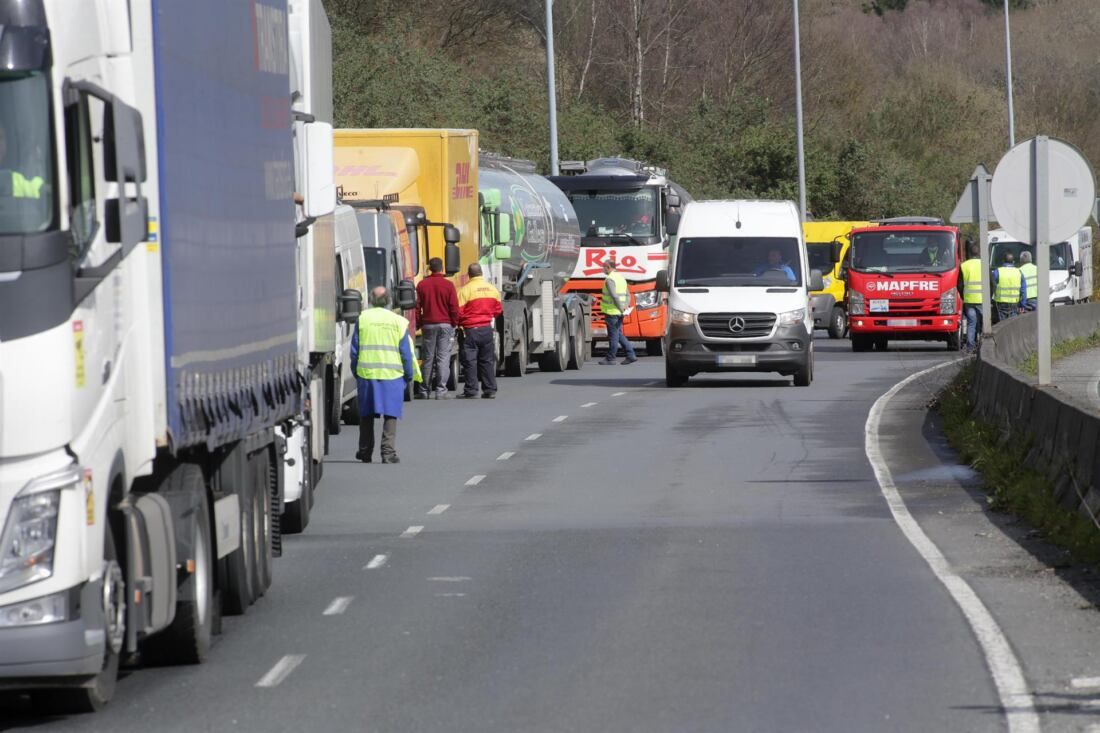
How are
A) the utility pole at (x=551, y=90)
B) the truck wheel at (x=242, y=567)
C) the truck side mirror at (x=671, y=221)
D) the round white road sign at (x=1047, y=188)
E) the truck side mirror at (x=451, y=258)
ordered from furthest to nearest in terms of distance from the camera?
the utility pole at (x=551, y=90) < the truck side mirror at (x=671, y=221) < the truck side mirror at (x=451, y=258) < the round white road sign at (x=1047, y=188) < the truck wheel at (x=242, y=567)

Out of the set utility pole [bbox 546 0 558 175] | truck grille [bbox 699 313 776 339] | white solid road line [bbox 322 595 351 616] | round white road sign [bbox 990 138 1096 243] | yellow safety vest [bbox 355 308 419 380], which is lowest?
white solid road line [bbox 322 595 351 616]

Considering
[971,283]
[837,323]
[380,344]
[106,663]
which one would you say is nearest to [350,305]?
[380,344]

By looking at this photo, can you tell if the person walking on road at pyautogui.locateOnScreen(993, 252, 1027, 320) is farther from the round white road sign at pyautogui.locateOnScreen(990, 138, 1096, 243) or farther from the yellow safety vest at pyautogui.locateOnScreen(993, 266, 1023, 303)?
the round white road sign at pyautogui.locateOnScreen(990, 138, 1096, 243)

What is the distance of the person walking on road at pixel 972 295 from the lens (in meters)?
38.6

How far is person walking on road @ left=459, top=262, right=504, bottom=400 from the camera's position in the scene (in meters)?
29.2

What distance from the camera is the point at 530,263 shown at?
35.0 metres

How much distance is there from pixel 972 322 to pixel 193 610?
31357 millimetres

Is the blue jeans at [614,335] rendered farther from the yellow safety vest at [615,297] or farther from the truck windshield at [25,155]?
the truck windshield at [25,155]

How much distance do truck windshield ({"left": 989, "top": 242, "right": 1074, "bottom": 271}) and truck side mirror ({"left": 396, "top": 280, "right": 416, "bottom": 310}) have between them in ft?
83.5

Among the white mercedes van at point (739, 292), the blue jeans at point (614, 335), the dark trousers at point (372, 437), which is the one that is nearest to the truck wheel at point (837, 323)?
the blue jeans at point (614, 335)

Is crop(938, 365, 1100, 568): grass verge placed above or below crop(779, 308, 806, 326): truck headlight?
below

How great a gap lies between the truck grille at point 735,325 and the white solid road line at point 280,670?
21326 mm

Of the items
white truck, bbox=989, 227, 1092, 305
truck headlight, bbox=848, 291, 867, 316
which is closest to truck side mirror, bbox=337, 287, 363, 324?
truck headlight, bbox=848, 291, 867, 316

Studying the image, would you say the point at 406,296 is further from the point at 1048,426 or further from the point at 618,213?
the point at 618,213
